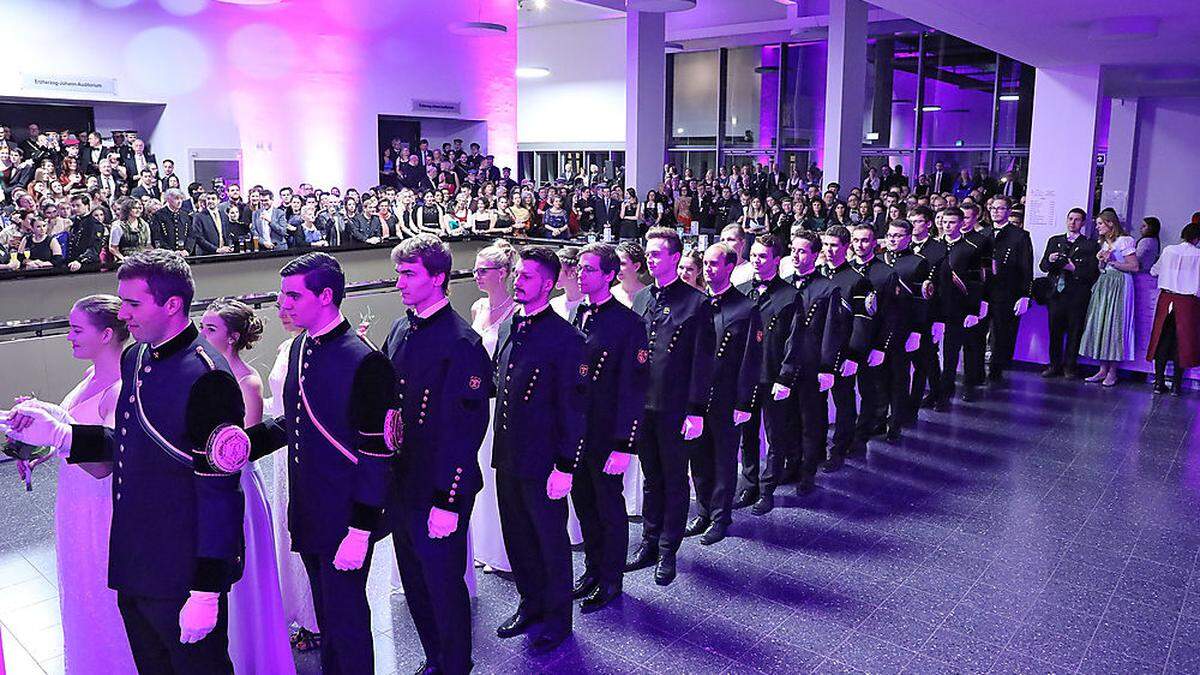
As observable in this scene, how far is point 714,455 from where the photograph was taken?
17.1 ft

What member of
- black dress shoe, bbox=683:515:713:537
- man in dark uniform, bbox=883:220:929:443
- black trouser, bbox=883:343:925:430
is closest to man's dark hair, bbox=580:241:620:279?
black dress shoe, bbox=683:515:713:537

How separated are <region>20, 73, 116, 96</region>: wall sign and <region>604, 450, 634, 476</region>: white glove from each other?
1256 cm

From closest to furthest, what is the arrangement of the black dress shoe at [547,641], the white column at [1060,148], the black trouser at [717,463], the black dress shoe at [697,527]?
1. the black dress shoe at [547,641]
2. the black trouser at [717,463]
3. the black dress shoe at [697,527]
4. the white column at [1060,148]

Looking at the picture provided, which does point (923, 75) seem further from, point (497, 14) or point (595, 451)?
point (595, 451)

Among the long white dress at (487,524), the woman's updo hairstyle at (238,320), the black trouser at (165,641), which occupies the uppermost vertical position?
the woman's updo hairstyle at (238,320)

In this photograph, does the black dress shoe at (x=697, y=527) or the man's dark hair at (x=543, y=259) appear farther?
the black dress shoe at (x=697, y=527)

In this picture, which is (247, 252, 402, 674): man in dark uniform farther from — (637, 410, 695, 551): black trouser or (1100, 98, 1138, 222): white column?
(1100, 98, 1138, 222): white column

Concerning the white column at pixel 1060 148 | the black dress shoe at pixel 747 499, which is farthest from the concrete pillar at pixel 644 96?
the black dress shoe at pixel 747 499

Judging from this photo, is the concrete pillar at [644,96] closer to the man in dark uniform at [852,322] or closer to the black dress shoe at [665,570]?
the man in dark uniform at [852,322]

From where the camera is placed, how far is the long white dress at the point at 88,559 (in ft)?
10.3

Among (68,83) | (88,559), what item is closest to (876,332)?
(88,559)

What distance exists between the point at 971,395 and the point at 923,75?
45.0ft

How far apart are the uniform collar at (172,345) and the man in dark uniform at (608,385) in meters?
Result: 1.77

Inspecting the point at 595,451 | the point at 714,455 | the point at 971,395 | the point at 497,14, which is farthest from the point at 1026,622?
the point at 497,14
